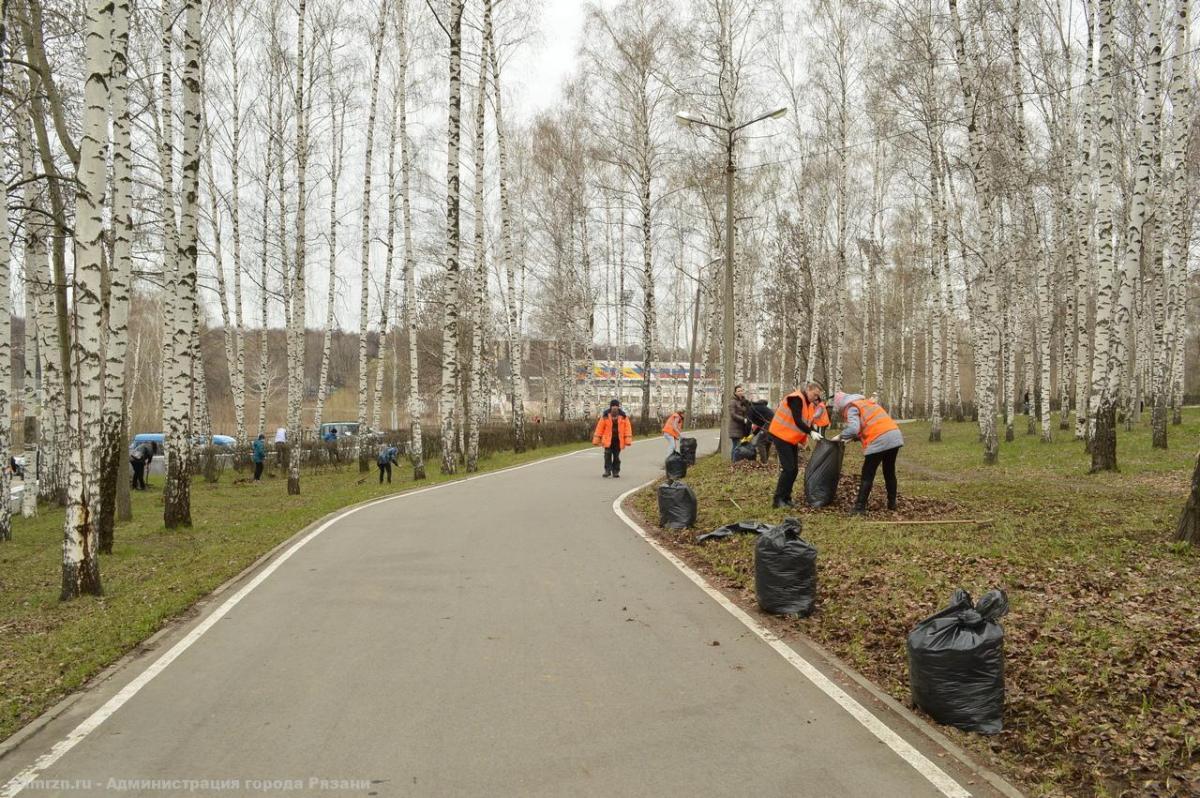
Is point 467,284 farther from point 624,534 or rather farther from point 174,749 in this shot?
point 174,749

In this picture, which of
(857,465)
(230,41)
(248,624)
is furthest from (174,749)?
(230,41)

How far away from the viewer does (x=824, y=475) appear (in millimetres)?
10516

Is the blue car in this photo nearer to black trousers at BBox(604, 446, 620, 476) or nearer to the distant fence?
the distant fence

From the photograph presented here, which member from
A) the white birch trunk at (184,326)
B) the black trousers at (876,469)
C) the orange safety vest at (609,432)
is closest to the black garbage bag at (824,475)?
the black trousers at (876,469)

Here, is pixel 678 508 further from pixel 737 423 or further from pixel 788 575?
pixel 737 423

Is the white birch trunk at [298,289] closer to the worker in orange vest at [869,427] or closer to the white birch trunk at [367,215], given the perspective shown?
the white birch trunk at [367,215]

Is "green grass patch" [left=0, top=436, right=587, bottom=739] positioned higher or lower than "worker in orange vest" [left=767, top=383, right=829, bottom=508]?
lower

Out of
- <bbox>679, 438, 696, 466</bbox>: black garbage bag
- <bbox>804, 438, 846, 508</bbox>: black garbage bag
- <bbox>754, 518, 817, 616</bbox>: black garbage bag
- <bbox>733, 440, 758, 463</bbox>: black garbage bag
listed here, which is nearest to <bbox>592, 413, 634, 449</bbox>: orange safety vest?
<bbox>679, 438, 696, 466</bbox>: black garbage bag

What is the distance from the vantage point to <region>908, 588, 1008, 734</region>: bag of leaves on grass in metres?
4.03

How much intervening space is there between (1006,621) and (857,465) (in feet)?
38.6

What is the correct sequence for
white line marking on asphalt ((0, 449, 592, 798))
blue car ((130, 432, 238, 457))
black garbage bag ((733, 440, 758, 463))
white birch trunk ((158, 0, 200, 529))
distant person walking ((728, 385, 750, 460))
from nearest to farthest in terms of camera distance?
white line marking on asphalt ((0, 449, 592, 798))
white birch trunk ((158, 0, 200, 529))
black garbage bag ((733, 440, 758, 463))
distant person walking ((728, 385, 750, 460))
blue car ((130, 432, 238, 457))

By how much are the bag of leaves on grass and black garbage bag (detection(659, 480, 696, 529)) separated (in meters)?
6.22

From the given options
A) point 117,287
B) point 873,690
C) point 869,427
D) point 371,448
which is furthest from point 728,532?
point 371,448

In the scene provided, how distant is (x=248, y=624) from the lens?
6.28m
